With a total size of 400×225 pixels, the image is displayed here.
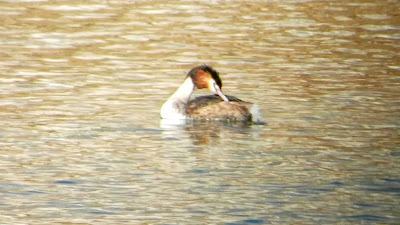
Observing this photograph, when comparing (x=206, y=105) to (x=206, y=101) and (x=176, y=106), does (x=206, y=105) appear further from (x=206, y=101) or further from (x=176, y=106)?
(x=176, y=106)

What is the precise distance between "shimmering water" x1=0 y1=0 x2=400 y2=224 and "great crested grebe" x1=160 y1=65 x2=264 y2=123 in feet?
0.64

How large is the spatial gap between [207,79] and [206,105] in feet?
1.31

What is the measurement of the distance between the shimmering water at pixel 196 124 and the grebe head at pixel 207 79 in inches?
22.5

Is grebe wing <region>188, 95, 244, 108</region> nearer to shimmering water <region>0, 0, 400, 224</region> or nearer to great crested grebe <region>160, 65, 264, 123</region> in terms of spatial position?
great crested grebe <region>160, 65, 264, 123</region>

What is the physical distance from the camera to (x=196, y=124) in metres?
15.8

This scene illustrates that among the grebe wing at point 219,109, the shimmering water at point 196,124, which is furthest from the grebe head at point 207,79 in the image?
the shimmering water at point 196,124

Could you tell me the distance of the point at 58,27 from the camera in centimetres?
2550

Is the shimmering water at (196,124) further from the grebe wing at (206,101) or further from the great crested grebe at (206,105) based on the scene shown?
the grebe wing at (206,101)

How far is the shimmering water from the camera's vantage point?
36.9 ft

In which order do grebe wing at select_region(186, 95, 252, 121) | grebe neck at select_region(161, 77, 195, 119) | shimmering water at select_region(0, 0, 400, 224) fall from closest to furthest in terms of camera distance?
shimmering water at select_region(0, 0, 400, 224) → grebe wing at select_region(186, 95, 252, 121) → grebe neck at select_region(161, 77, 195, 119)

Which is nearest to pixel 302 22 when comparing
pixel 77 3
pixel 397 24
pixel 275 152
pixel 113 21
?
pixel 397 24

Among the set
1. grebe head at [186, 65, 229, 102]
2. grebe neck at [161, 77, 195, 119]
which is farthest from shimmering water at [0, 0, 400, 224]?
grebe head at [186, 65, 229, 102]

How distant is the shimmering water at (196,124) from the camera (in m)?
11.3

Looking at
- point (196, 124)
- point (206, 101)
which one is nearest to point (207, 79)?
point (206, 101)
